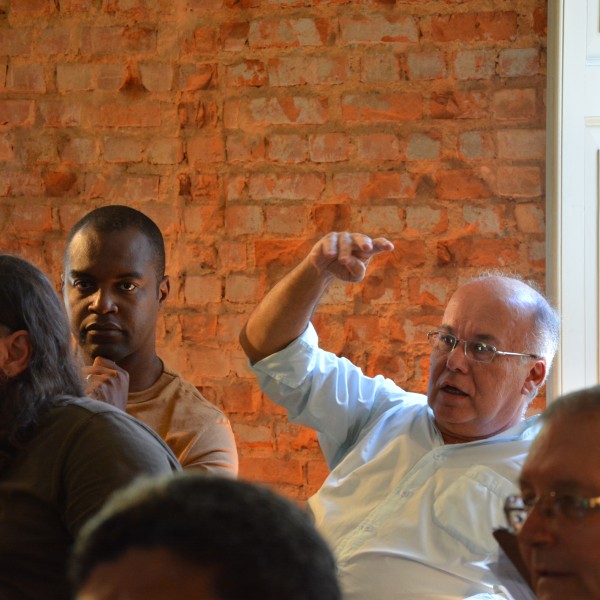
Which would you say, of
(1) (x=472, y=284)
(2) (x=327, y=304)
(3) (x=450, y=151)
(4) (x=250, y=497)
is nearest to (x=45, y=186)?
(2) (x=327, y=304)

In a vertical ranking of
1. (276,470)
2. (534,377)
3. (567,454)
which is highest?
(567,454)

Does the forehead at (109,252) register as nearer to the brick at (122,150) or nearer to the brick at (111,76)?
the brick at (122,150)

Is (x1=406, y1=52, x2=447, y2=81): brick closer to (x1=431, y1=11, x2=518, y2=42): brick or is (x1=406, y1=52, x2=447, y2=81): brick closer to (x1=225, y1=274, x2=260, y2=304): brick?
(x1=431, y1=11, x2=518, y2=42): brick

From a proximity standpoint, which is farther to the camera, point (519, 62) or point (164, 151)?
point (164, 151)

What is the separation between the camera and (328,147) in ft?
9.53

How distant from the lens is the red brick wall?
2.85 metres

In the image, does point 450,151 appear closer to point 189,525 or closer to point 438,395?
point 438,395

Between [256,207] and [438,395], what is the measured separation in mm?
967

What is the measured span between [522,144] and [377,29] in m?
0.53

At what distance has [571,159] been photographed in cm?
279

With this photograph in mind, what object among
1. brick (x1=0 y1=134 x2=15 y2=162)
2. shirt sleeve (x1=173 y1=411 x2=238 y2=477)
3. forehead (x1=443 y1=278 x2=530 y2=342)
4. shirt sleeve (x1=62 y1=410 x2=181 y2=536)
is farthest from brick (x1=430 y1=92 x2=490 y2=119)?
shirt sleeve (x1=62 y1=410 x2=181 y2=536)

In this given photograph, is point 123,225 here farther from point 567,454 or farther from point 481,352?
point 567,454

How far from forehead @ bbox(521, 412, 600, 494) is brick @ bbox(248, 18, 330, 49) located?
1.98 metres

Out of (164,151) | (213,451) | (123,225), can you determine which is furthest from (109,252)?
(164,151)
